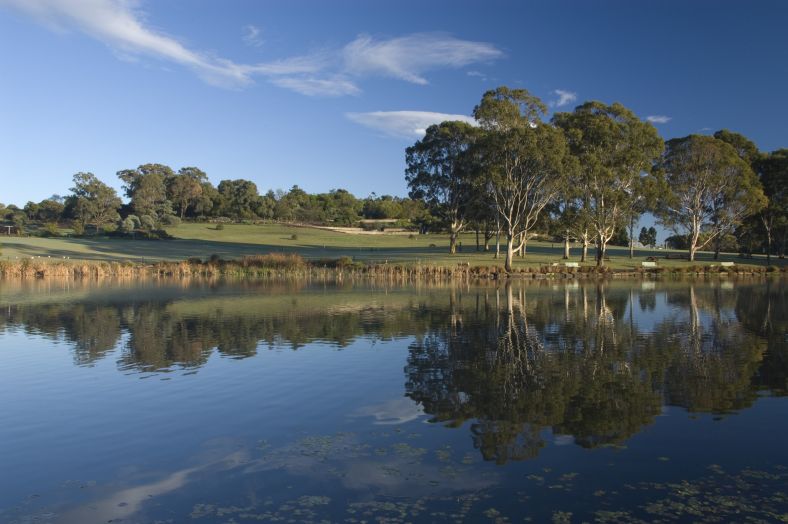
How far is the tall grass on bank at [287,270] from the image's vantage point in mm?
65188

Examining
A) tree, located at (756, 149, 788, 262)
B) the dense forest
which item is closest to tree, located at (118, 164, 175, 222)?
the dense forest

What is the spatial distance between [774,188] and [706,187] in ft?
39.4

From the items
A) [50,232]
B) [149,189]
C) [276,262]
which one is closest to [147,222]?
[50,232]

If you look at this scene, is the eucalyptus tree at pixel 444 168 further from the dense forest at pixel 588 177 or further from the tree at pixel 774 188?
the tree at pixel 774 188

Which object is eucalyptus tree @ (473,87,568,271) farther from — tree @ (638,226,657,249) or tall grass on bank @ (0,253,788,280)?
tree @ (638,226,657,249)

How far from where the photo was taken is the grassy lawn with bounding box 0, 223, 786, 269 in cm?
8050

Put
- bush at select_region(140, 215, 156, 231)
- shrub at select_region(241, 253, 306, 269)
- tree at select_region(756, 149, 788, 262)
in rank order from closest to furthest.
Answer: shrub at select_region(241, 253, 306, 269), tree at select_region(756, 149, 788, 262), bush at select_region(140, 215, 156, 231)

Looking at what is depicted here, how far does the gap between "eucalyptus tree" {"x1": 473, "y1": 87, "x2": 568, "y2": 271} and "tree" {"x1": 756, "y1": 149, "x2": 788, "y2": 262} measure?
123ft

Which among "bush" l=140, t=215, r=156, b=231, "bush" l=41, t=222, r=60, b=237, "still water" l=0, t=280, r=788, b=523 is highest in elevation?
"bush" l=140, t=215, r=156, b=231

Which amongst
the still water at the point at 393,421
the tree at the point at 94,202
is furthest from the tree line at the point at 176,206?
the still water at the point at 393,421

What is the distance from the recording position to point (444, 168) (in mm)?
82562

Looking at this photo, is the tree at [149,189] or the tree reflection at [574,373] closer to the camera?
the tree reflection at [574,373]

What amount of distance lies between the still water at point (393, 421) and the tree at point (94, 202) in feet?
380

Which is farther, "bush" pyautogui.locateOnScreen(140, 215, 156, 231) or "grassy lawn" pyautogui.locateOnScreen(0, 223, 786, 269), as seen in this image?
"bush" pyautogui.locateOnScreen(140, 215, 156, 231)
